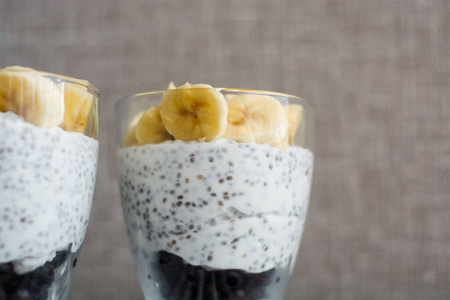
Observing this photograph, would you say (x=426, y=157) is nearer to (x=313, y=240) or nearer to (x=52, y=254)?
(x=313, y=240)

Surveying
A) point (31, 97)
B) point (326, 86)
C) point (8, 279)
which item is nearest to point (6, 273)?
point (8, 279)

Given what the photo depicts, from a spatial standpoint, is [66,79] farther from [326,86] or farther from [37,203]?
[326,86]

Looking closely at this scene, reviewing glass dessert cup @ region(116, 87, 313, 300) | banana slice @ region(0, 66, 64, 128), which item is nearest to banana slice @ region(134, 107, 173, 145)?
Result: glass dessert cup @ region(116, 87, 313, 300)

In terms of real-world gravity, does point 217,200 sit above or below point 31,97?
below

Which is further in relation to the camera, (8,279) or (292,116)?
(292,116)

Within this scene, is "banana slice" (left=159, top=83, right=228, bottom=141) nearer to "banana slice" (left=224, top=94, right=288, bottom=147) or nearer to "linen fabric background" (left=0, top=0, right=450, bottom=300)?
"banana slice" (left=224, top=94, right=288, bottom=147)

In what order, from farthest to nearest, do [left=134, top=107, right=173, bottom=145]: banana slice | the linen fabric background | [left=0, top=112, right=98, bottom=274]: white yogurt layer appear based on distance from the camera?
1. the linen fabric background
2. [left=134, top=107, right=173, bottom=145]: banana slice
3. [left=0, top=112, right=98, bottom=274]: white yogurt layer

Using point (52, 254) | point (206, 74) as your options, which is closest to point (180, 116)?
point (52, 254)
